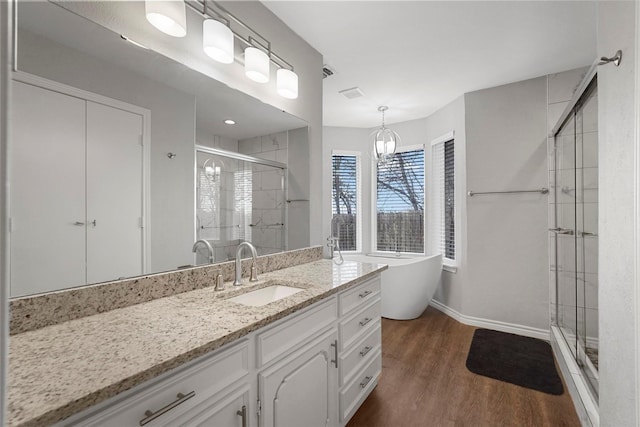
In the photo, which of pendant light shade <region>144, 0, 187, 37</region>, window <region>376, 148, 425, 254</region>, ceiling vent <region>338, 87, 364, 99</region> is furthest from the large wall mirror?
window <region>376, 148, 425, 254</region>

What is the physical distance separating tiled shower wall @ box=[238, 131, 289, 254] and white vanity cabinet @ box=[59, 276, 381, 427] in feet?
2.23

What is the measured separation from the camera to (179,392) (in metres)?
0.78

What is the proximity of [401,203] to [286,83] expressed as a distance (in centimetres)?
275

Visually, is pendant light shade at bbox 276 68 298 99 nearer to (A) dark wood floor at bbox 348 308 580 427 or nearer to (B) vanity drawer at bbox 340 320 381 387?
(B) vanity drawer at bbox 340 320 381 387

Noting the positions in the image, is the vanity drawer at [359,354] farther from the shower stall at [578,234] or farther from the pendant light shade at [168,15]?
the pendant light shade at [168,15]

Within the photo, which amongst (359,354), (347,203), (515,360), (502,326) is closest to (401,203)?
(347,203)

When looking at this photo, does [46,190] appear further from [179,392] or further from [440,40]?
[440,40]

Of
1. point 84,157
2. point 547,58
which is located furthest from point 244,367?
point 547,58

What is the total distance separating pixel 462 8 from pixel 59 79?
221 cm

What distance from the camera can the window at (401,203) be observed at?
4.04 meters

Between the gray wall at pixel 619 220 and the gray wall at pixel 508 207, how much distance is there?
71.6 inches

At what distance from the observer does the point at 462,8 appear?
6.09 feet

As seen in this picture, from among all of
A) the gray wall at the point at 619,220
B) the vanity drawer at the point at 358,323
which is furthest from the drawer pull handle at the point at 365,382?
the gray wall at the point at 619,220

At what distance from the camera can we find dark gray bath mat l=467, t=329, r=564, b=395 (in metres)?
2.10
